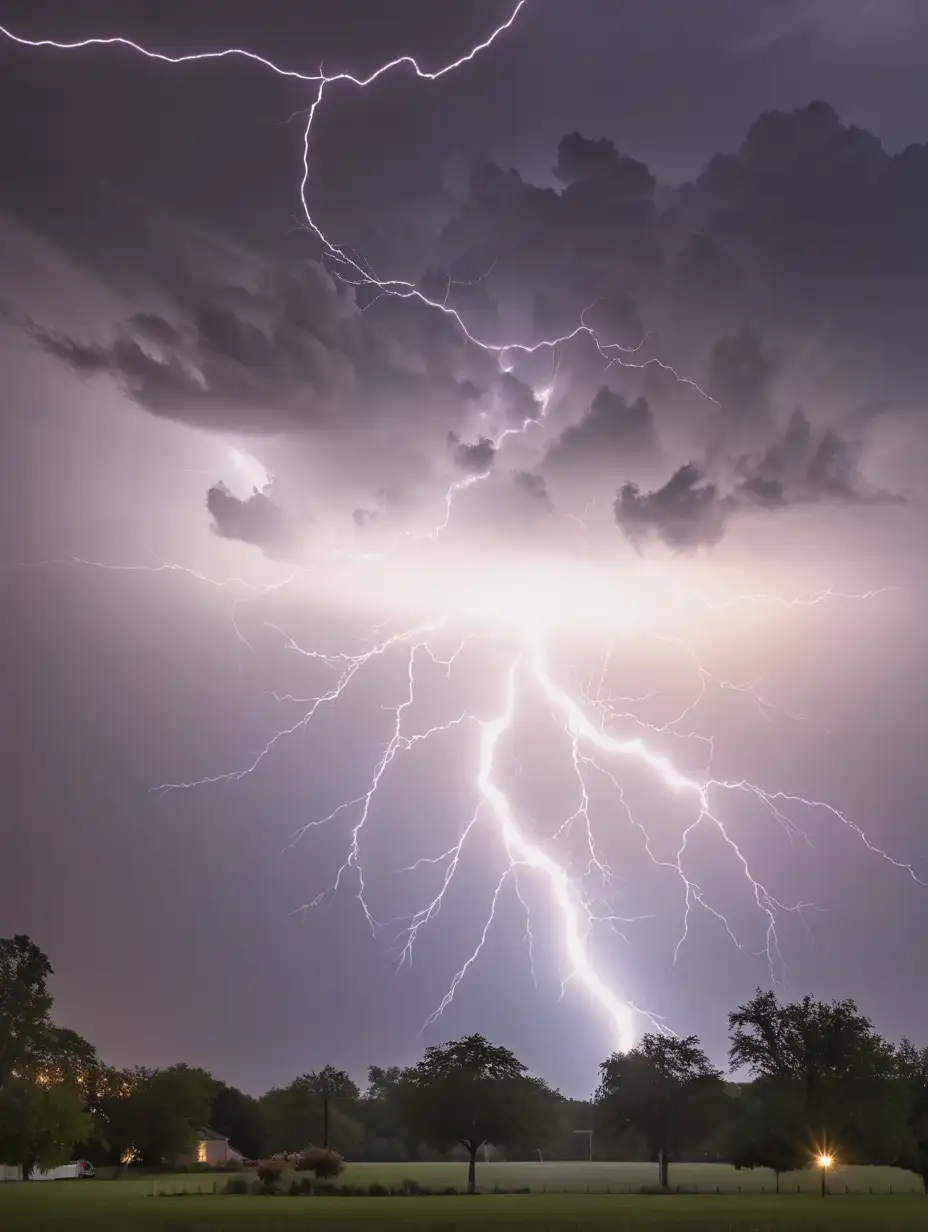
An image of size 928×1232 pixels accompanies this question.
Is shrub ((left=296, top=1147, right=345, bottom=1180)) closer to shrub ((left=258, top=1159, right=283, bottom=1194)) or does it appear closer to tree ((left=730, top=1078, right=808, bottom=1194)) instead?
shrub ((left=258, top=1159, right=283, bottom=1194))

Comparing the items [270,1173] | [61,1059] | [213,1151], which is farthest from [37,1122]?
[213,1151]

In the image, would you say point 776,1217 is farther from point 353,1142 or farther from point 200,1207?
point 353,1142

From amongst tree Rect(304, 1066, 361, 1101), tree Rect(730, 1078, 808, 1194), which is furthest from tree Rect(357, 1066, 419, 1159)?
tree Rect(730, 1078, 808, 1194)

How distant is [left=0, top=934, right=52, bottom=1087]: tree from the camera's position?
5094cm

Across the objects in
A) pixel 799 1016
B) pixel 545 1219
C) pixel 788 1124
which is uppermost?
pixel 799 1016

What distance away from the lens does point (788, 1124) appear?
58.6m

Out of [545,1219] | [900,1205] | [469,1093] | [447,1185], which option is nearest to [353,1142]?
[469,1093]

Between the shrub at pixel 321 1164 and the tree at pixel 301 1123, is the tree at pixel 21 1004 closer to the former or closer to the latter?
the shrub at pixel 321 1164

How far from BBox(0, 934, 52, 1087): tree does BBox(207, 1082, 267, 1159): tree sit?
4354 cm

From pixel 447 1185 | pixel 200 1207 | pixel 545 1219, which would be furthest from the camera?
pixel 447 1185

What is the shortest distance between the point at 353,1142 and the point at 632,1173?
31.5 metres

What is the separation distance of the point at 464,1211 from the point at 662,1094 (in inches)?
1292

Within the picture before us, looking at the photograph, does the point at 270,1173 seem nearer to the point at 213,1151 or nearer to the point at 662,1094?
the point at 662,1094

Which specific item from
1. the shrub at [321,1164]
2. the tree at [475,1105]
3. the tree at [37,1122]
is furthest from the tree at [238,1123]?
the tree at [37,1122]
